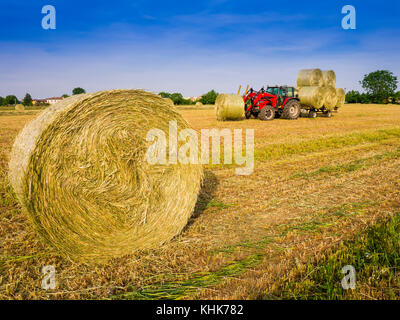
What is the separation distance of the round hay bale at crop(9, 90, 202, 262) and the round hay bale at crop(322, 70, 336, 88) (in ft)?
66.5

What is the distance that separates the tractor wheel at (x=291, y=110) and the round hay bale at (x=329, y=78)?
5394 millimetres

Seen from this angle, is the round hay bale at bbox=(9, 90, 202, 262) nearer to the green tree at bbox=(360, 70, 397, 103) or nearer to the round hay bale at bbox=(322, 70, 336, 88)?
the round hay bale at bbox=(322, 70, 336, 88)

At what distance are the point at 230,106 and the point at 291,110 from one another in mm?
3815

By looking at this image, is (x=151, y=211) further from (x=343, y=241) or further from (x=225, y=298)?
(x=343, y=241)

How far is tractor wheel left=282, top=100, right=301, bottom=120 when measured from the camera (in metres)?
17.2

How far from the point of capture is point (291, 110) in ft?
57.3

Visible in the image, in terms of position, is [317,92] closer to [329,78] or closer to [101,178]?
[329,78]

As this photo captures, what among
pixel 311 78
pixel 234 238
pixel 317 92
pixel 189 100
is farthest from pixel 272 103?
pixel 189 100

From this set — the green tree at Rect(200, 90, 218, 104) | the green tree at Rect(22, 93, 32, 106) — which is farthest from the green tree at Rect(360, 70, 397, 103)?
the green tree at Rect(22, 93, 32, 106)

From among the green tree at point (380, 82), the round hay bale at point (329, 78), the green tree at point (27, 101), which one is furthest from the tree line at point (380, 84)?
the green tree at point (27, 101)

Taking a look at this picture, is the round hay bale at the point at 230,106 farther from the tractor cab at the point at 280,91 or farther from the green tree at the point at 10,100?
the green tree at the point at 10,100

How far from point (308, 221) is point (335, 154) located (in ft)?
16.7

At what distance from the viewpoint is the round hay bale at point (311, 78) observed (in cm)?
2100
